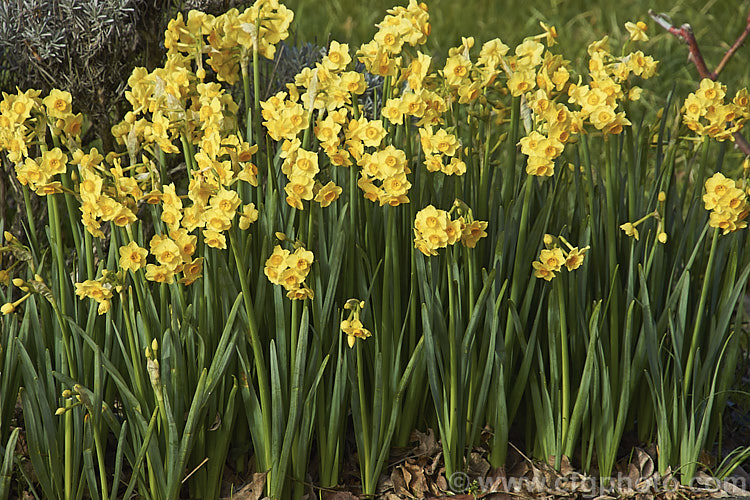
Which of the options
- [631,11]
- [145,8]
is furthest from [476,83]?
[631,11]

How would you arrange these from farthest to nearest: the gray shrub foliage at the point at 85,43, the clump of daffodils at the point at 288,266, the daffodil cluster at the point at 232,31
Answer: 1. the gray shrub foliage at the point at 85,43
2. the daffodil cluster at the point at 232,31
3. the clump of daffodils at the point at 288,266

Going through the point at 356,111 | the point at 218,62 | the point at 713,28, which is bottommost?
the point at 356,111

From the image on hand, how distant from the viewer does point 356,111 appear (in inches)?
73.5

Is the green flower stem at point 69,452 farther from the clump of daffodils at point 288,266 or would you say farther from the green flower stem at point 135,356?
the clump of daffodils at point 288,266

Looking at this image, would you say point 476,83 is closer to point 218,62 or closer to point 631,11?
point 218,62

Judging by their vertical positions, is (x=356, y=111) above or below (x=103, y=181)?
above

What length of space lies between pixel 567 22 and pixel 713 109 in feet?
14.5

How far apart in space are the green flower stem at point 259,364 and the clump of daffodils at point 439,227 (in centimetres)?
40

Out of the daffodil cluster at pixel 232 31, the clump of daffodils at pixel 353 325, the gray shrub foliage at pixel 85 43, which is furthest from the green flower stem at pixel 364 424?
the gray shrub foliage at pixel 85 43

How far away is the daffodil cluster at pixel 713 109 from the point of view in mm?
1872

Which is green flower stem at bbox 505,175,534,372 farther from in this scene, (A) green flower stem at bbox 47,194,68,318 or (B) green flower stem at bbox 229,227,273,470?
(A) green flower stem at bbox 47,194,68,318

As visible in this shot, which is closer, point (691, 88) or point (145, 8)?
point (145, 8)

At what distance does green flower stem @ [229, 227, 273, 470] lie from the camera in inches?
66.8

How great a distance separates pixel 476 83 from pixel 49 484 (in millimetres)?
1383
